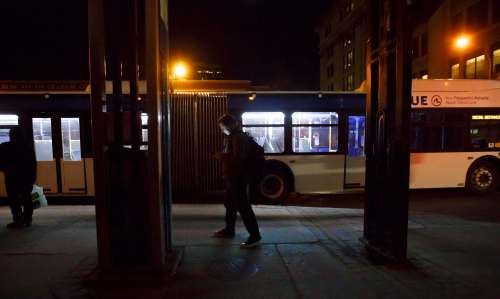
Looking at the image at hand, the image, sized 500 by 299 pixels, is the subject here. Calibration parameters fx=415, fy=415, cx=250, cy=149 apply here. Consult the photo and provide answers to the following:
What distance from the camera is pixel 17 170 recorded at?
676cm

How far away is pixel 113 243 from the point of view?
4.73 meters

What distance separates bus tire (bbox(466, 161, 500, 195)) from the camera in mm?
10820

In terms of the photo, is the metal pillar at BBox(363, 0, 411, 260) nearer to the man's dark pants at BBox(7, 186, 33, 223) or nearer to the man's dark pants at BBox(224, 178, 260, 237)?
the man's dark pants at BBox(224, 178, 260, 237)

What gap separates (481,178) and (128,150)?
9725 mm

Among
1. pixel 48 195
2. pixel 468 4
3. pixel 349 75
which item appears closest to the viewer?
pixel 48 195

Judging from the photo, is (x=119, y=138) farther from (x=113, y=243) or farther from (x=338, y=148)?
(x=338, y=148)

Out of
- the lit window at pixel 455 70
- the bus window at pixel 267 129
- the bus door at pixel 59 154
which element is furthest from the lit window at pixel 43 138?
the lit window at pixel 455 70

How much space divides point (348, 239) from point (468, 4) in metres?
26.5

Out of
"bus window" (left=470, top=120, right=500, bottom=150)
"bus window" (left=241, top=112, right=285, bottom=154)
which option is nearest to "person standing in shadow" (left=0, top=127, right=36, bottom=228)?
"bus window" (left=241, top=112, right=285, bottom=154)

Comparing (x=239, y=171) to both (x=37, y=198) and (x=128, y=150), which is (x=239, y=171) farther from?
(x=37, y=198)

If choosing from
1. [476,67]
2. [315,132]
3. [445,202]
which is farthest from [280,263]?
[476,67]

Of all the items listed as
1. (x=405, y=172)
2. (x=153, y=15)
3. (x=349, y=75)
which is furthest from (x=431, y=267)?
(x=349, y=75)

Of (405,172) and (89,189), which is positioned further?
(89,189)

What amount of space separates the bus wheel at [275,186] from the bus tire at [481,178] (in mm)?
4832
